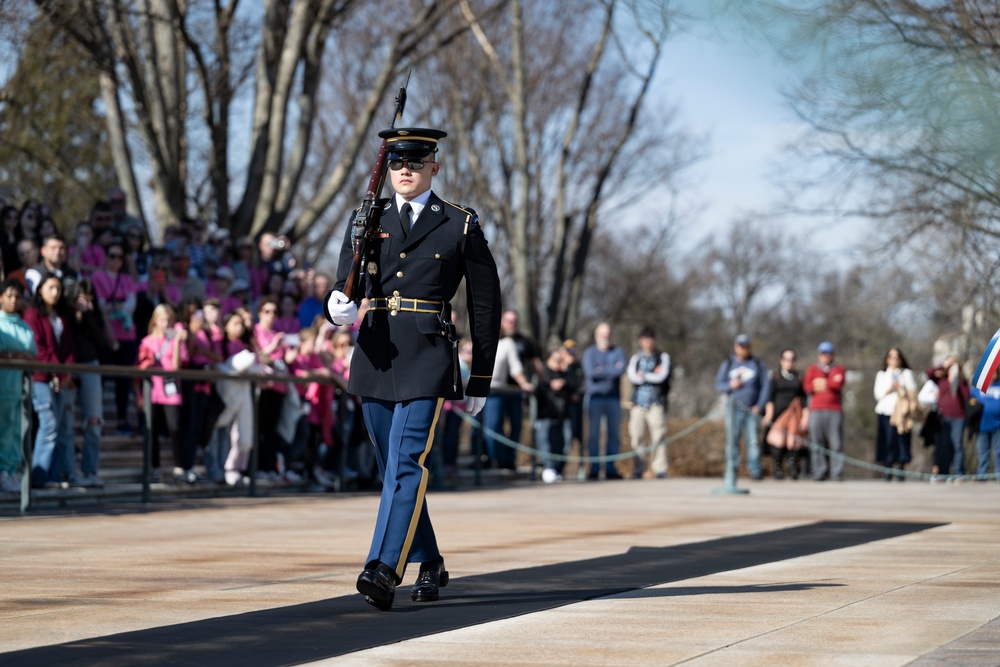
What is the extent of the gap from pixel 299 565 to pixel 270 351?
24.7ft

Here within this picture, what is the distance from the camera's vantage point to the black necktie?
7051 millimetres

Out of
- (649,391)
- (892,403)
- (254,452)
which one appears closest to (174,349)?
(254,452)

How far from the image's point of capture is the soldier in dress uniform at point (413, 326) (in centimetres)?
690

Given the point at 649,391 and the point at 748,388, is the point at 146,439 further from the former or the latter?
the point at 748,388

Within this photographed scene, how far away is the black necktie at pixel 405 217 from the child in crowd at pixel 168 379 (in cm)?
768

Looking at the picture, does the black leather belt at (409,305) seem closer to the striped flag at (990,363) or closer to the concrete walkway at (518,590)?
the concrete walkway at (518,590)

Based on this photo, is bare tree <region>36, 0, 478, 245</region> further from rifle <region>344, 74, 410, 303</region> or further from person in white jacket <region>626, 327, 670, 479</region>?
rifle <region>344, 74, 410, 303</region>

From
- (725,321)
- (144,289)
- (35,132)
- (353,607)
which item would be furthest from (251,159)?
(725,321)

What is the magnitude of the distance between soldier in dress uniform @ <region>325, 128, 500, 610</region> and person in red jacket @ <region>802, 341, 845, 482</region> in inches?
590

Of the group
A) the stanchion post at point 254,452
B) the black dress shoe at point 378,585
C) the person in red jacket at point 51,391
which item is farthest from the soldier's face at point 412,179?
the stanchion post at point 254,452

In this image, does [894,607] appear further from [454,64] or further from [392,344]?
[454,64]

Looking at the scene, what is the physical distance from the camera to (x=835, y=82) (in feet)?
26.1

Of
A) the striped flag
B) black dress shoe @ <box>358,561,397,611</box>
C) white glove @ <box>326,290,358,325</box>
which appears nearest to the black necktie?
white glove @ <box>326,290,358,325</box>

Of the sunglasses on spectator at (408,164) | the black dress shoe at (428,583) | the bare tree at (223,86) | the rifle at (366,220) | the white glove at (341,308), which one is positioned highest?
the bare tree at (223,86)
